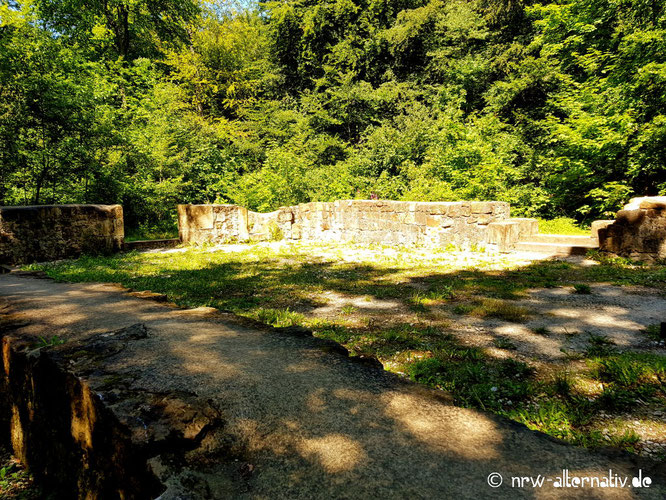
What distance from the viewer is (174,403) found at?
1713 millimetres

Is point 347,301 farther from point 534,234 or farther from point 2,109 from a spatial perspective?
point 2,109

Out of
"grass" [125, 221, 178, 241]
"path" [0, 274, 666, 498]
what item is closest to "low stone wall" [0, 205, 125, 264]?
"grass" [125, 221, 178, 241]

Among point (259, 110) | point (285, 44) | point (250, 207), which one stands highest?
point (285, 44)

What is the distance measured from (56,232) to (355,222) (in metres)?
7.22

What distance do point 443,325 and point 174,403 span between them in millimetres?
2775

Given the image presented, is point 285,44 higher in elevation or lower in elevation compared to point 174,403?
higher

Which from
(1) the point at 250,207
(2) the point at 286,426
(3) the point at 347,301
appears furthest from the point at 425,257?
(1) the point at 250,207

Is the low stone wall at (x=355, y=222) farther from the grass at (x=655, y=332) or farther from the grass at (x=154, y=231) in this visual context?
the grass at (x=655, y=332)

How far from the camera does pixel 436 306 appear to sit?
4.45m

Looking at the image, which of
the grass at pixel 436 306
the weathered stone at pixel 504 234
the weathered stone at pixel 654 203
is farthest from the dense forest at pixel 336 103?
the weathered stone at pixel 654 203

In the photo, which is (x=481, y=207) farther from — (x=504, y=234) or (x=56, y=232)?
(x=56, y=232)

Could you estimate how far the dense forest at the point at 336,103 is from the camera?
10685 mm

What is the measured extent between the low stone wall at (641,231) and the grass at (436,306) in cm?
31

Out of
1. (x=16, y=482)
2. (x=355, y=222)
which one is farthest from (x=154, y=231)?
(x=16, y=482)
